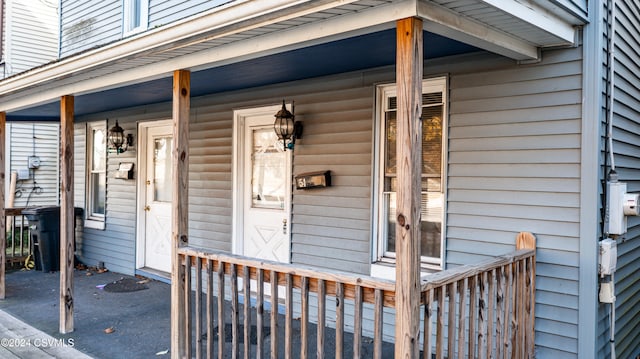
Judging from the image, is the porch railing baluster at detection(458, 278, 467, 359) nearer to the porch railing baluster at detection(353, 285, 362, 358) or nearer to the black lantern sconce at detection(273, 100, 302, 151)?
the porch railing baluster at detection(353, 285, 362, 358)

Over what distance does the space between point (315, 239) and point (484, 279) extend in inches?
87.9

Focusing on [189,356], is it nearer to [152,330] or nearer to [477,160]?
[152,330]

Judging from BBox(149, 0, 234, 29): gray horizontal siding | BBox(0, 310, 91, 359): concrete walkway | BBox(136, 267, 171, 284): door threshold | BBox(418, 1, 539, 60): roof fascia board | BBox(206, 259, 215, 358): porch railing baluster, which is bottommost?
BBox(0, 310, 91, 359): concrete walkway

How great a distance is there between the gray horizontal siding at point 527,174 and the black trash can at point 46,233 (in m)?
6.12

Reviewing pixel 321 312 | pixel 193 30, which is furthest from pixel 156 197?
pixel 321 312

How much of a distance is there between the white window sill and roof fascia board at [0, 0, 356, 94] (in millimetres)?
3197

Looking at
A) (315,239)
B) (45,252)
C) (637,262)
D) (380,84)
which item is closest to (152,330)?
(315,239)

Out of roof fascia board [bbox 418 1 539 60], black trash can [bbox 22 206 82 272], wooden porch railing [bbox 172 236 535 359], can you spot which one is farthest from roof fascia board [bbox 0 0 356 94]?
black trash can [bbox 22 206 82 272]

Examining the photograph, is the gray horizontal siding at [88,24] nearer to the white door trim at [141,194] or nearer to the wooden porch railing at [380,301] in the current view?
the white door trim at [141,194]

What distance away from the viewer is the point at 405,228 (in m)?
2.27

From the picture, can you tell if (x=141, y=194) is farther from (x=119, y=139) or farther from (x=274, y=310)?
(x=274, y=310)

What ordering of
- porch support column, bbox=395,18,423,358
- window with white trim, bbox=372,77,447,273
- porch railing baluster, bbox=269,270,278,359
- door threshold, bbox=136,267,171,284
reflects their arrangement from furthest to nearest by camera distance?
door threshold, bbox=136,267,171,284, window with white trim, bbox=372,77,447,273, porch railing baluster, bbox=269,270,278,359, porch support column, bbox=395,18,423,358

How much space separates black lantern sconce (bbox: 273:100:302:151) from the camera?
15.6 feet

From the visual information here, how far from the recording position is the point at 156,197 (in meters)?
6.76
